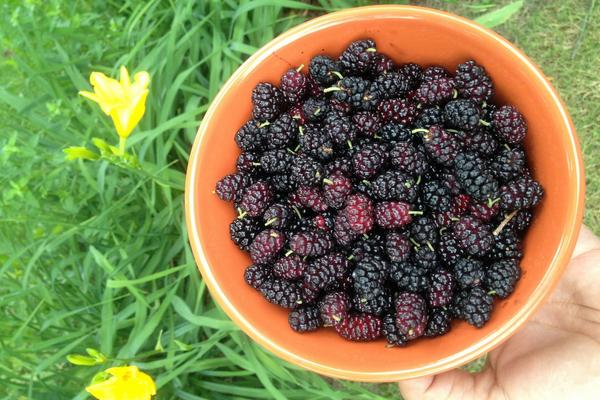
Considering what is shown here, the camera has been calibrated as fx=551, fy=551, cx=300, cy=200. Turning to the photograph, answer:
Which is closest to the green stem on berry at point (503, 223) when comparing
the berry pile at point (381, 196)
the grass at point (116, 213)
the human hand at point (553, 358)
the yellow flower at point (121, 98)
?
the berry pile at point (381, 196)

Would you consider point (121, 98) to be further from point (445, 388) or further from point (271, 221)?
point (445, 388)

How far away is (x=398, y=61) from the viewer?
1.13 metres

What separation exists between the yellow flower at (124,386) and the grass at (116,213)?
7.8 inches

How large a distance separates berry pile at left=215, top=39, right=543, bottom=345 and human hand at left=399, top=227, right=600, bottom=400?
0.80 feet

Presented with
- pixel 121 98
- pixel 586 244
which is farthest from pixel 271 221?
pixel 586 244

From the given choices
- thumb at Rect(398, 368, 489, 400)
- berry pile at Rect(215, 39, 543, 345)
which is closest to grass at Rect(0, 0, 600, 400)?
thumb at Rect(398, 368, 489, 400)

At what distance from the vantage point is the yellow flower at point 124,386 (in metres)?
0.98

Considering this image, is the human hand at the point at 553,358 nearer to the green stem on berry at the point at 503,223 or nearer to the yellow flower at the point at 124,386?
the green stem on berry at the point at 503,223

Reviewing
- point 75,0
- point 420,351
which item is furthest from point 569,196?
point 75,0

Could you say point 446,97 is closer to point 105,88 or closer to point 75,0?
point 105,88

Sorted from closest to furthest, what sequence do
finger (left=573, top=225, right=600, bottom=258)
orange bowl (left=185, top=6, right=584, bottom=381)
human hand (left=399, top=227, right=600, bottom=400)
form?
orange bowl (left=185, top=6, right=584, bottom=381), human hand (left=399, top=227, right=600, bottom=400), finger (left=573, top=225, right=600, bottom=258)

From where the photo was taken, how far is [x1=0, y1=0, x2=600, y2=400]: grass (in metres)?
1.31

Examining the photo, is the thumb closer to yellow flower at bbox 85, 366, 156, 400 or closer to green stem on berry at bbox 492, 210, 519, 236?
green stem on berry at bbox 492, 210, 519, 236

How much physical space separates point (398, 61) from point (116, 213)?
0.77 m
